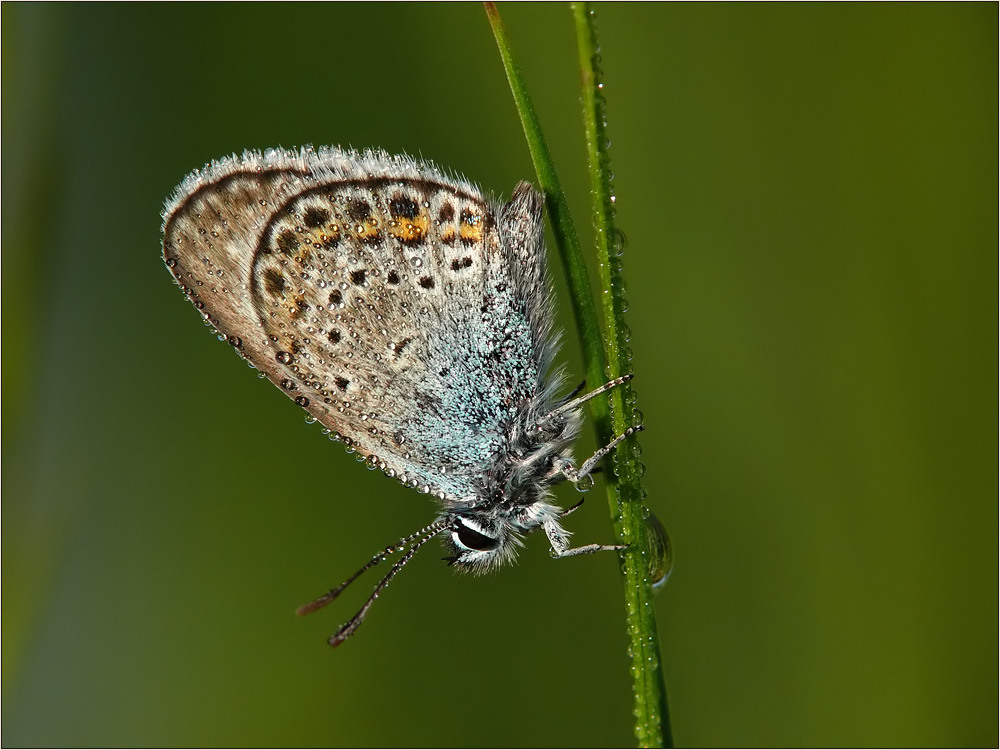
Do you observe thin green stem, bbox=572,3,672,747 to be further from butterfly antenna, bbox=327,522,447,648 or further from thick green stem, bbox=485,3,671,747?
butterfly antenna, bbox=327,522,447,648

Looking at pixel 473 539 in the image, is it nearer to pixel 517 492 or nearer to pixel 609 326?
pixel 517 492

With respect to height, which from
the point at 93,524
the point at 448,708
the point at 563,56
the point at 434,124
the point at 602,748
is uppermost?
the point at 563,56

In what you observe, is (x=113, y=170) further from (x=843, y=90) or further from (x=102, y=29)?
(x=843, y=90)

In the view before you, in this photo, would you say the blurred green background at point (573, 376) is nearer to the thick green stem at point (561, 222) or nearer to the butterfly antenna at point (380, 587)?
the butterfly antenna at point (380, 587)

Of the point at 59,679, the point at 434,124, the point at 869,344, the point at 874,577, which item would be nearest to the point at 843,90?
the point at 869,344

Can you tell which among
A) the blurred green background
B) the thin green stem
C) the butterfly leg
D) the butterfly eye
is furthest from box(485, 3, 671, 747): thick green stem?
the blurred green background

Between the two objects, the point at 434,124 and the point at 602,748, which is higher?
the point at 434,124

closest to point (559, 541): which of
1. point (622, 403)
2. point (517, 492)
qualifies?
point (517, 492)
